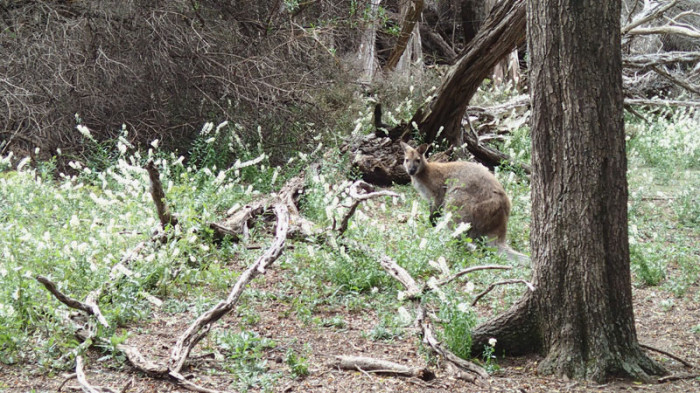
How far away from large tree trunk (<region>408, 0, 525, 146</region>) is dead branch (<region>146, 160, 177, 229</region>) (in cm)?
537

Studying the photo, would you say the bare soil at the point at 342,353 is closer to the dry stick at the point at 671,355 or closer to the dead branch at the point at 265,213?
the dry stick at the point at 671,355

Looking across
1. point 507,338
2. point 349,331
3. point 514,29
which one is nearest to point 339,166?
point 514,29

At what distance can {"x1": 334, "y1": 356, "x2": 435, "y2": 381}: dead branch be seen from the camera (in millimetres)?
4578

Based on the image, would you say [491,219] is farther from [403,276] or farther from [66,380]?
[66,380]

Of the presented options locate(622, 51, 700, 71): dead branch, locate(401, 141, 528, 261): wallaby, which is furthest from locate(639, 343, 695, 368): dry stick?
locate(622, 51, 700, 71): dead branch

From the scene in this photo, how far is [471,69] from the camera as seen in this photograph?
1040 centimetres

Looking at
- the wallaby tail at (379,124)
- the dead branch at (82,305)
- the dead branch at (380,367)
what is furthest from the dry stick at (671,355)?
the wallaby tail at (379,124)

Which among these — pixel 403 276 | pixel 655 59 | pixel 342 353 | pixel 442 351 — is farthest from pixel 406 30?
pixel 442 351

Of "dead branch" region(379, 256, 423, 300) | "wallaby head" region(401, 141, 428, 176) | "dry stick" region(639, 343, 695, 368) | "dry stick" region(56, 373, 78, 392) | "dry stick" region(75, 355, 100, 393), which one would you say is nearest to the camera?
"dry stick" region(75, 355, 100, 393)

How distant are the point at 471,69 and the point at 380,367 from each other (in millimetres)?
6559

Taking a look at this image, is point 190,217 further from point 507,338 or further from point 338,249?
point 507,338

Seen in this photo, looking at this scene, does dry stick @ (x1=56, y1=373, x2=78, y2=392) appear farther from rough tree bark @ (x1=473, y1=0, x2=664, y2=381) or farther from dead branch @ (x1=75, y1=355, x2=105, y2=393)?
rough tree bark @ (x1=473, y1=0, x2=664, y2=381)

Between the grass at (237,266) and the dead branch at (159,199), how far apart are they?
13cm

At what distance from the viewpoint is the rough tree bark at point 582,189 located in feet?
14.9
